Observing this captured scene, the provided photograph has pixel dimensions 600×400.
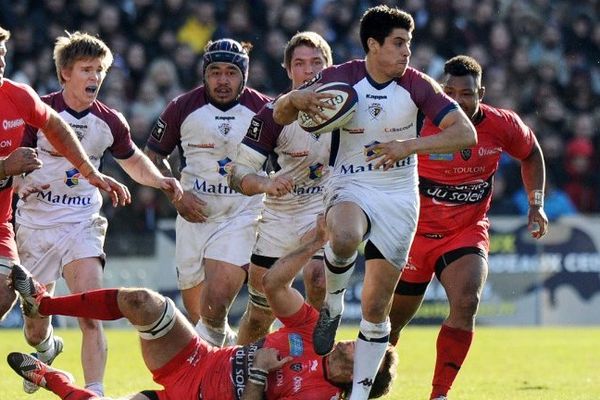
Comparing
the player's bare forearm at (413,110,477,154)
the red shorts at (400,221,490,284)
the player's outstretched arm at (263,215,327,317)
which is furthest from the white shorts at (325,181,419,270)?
the red shorts at (400,221,490,284)

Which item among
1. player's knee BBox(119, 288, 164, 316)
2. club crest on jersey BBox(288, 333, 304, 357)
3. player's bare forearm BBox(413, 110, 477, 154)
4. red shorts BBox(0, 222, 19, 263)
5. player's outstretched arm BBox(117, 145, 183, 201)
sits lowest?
club crest on jersey BBox(288, 333, 304, 357)

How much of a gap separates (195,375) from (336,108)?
2050 mm

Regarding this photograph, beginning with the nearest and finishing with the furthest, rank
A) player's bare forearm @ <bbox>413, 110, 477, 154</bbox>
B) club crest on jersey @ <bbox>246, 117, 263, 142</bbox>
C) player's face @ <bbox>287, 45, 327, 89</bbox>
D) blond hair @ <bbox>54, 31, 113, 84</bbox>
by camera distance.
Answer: player's bare forearm @ <bbox>413, 110, 477, 154</bbox>
club crest on jersey @ <bbox>246, 117, 263, 142</bbox>
blond hair @ <bbox>54, 31, 113, 84</bbox>
player's face @ <bbox>287, 45, 327, 89</bbox>

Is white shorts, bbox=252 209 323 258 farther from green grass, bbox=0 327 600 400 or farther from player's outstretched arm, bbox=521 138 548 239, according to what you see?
player's outstretched arm, bbox=521 138 548 239

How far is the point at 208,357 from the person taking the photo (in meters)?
9.07

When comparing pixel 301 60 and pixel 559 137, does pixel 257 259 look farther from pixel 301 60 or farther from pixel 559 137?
pixel 559 137

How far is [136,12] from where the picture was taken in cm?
2225

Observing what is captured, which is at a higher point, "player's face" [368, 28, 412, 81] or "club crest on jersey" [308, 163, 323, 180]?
"player's face" [368, 28, 412, 81]

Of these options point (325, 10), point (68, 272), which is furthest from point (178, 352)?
point (325, 10)

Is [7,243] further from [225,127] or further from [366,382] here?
[366,382]

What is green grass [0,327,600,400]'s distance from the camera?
38.0 ft

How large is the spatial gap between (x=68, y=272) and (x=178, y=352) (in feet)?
6.83

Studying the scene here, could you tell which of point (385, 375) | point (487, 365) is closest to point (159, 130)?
point (385, 375)

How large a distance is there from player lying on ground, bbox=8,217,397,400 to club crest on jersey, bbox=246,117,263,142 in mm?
1222
